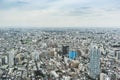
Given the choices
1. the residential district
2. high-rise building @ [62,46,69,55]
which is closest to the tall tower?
the residential district

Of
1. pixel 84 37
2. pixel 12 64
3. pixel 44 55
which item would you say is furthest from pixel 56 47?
pixel 12 64

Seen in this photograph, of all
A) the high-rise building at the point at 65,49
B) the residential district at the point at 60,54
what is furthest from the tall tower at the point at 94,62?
the high-rise building at the point at 65,49

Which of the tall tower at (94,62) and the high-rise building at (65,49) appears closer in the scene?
the tall tower at (94,62)

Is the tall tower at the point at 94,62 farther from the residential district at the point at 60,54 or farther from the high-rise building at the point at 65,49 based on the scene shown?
the high-rise building at the point at 65,49

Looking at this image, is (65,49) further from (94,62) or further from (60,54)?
(94,62)

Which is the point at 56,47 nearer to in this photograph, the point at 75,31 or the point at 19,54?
the point at 75,31

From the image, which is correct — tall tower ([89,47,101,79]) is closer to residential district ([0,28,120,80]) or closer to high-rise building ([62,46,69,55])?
residential district ([0,28,120,80])

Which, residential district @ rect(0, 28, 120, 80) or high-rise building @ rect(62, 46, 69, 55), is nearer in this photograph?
residential district @ rect(0, 28, 120, 80)
